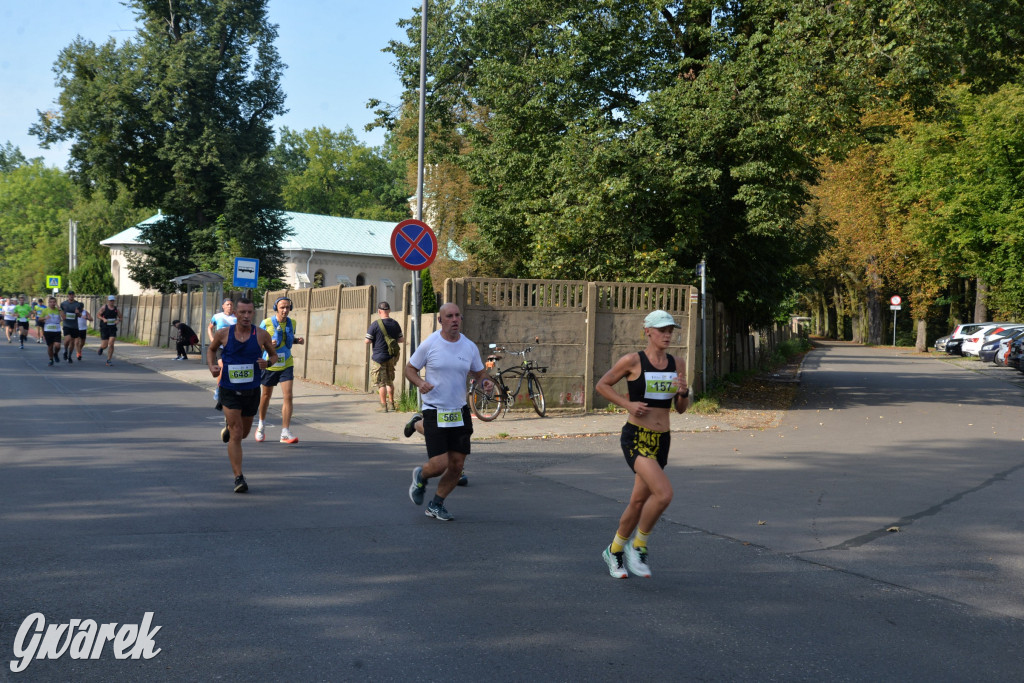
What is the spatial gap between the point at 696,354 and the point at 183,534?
12919 mm

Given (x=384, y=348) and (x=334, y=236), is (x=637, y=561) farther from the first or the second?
(x=334, y=236)

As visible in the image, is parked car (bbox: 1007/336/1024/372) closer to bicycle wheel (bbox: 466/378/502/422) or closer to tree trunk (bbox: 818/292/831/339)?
bicycle wheel (bbox: 466/378/502/422)

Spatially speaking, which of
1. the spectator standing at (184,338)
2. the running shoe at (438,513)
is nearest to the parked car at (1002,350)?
the spectator standing at (184,338)

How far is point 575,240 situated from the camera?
18984mm

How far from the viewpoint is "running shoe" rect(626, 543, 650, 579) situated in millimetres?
5984

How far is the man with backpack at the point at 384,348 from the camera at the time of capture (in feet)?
53.8

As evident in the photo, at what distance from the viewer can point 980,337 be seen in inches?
1692

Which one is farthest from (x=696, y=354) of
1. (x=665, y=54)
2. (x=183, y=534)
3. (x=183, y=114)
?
(x=183, y=114)

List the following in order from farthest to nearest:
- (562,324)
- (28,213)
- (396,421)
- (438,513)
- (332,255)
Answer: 1. (28,213)
2. (332,255)
3. (562,324)
4. (396,421)
5. (438,513)

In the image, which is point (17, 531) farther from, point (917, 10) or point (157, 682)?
point (917, 10)

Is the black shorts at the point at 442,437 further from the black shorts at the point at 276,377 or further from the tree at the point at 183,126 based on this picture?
the tree at the point at 183,126

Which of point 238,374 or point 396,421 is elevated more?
point 238,374

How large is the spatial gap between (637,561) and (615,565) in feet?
0.48

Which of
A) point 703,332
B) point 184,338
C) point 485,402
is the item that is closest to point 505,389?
point 485,402
